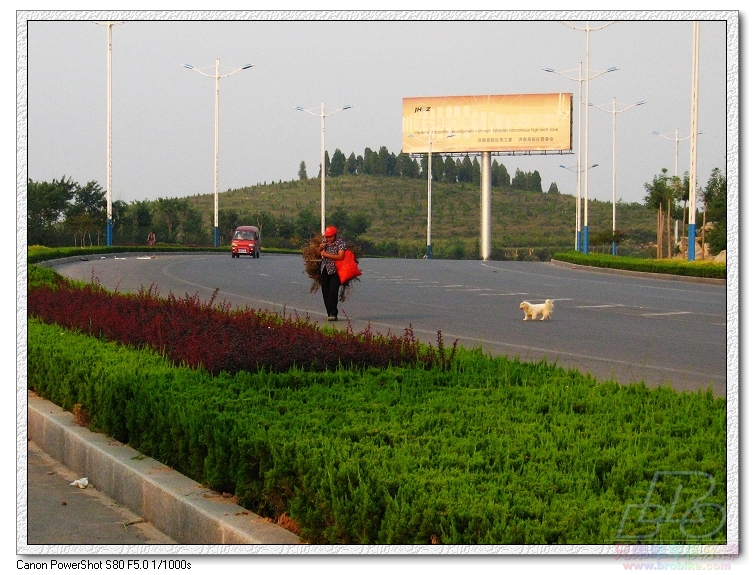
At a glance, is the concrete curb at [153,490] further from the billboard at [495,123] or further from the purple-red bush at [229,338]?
the billboard at [495,123]

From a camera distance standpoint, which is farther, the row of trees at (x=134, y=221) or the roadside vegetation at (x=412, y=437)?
the row of trees at (x=134, y=221)

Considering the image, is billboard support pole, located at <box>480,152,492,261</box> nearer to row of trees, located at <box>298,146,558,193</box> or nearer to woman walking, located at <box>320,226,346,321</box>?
row of trees, located at <box>298,146,558,193</box>

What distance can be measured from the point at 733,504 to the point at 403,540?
4.54 ft

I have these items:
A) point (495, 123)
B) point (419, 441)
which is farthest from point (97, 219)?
point (419, 441)

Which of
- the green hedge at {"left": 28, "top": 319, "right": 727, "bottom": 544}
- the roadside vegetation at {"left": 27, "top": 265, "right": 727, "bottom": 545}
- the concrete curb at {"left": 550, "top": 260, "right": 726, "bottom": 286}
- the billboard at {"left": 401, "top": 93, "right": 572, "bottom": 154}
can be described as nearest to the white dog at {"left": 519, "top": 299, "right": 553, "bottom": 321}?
the roadside vegetation at {"left": 27, "top": 265, "right": 727, "bottom": 545}

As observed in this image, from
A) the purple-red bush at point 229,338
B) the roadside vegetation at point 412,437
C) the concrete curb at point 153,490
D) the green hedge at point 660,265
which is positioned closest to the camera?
the roadside vegetation at point 412,437

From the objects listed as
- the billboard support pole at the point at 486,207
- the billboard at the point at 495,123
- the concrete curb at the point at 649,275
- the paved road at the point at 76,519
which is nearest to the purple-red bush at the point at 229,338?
Result: the paved road at the point at 76,519

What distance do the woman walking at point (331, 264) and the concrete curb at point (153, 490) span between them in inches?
315

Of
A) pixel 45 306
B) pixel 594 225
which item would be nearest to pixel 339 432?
pixel 45 306

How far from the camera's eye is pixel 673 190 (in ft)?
214

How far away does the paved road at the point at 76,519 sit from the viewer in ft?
18.8

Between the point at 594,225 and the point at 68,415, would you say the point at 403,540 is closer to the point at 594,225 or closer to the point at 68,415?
the point at 68,415

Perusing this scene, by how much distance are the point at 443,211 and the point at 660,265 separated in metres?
63.6

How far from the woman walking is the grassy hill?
221 ft
